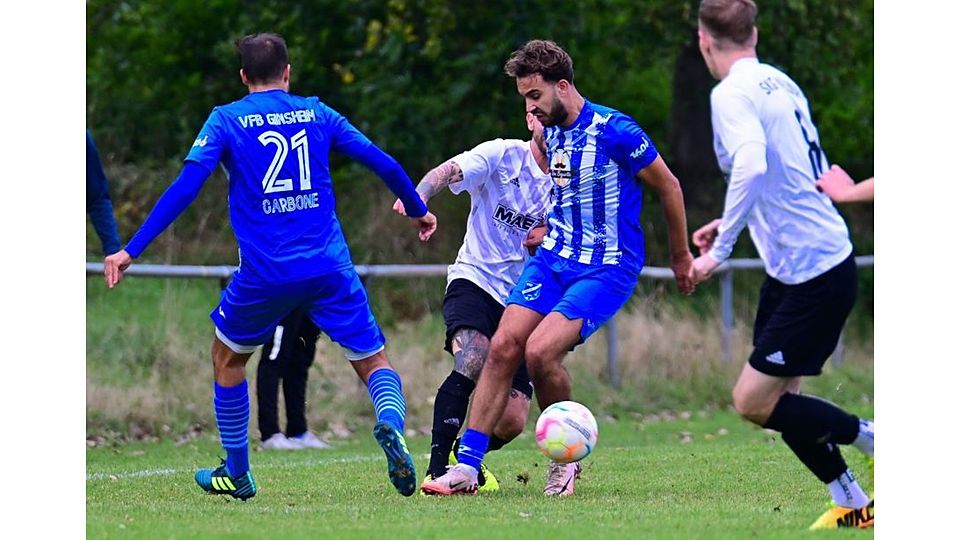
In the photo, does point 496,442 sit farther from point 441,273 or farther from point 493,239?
point 441,273

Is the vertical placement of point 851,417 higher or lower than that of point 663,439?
higher

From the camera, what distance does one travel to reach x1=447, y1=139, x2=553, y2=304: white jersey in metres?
8.99

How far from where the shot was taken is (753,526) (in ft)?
22.0

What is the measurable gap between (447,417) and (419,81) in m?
13.5

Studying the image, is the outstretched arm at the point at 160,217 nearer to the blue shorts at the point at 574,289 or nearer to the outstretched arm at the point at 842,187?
the blue shorts at the point at 574,289

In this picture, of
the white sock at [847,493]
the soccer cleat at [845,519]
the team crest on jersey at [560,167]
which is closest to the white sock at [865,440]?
the white sock at [847,493]

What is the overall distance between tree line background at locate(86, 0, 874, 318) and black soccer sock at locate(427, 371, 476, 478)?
10.3m

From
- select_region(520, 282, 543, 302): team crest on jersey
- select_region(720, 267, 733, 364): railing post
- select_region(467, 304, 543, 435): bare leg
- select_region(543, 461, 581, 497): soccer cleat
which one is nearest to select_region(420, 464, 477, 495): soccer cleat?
select_region(467, 304, 543, 435): bare leg

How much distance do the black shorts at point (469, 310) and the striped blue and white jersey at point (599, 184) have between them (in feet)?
2.31

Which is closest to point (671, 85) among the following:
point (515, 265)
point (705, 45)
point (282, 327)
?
point (282, 327)

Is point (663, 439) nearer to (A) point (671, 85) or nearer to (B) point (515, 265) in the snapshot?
→ (B) point (515, 265)

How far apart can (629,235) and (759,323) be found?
1.55 metres

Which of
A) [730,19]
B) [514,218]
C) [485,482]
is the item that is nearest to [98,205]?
[514,218]

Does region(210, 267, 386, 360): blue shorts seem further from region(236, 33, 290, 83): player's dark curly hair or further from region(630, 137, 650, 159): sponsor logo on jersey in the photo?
region(630, 137, 650, 159): sponsor logo on jersey
